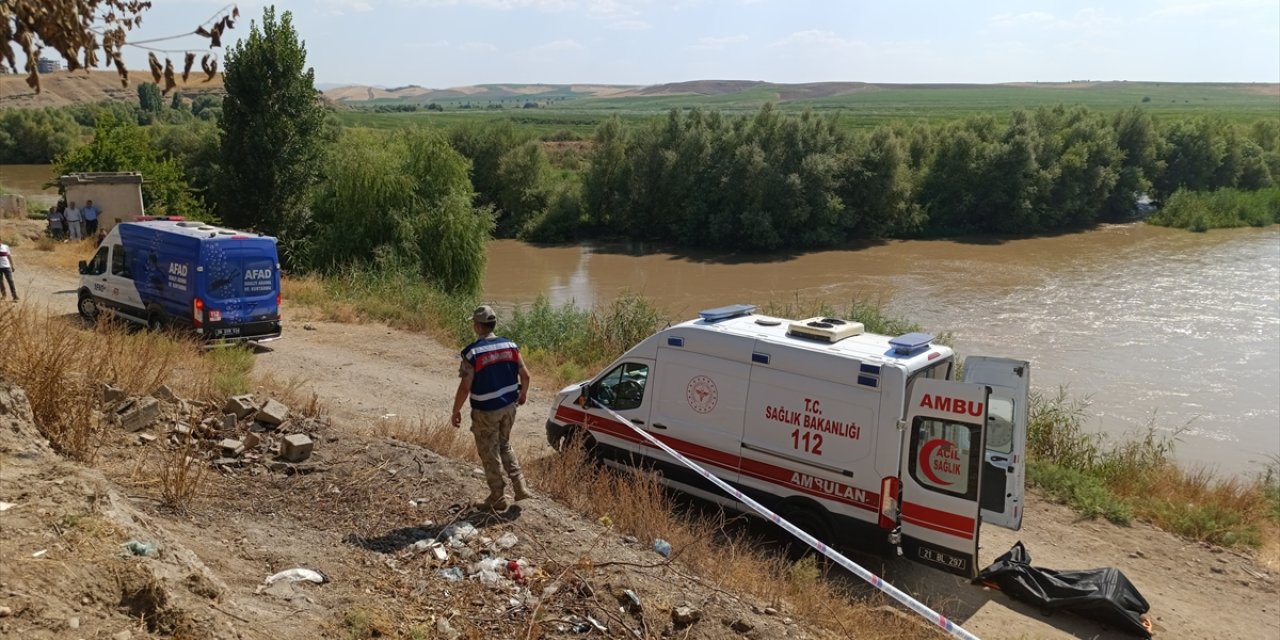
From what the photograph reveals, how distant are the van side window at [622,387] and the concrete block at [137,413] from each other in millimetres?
4300

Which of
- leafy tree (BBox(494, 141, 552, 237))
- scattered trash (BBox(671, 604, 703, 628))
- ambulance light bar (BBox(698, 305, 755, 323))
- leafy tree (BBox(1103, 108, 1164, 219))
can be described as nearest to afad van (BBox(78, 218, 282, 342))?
ambulance light bar (BBox(698, 305, 755, 323))

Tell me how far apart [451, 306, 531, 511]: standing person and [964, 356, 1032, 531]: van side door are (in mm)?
4353

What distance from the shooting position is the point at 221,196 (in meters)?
27.5

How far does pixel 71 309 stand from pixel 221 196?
11422 mm

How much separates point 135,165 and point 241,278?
1935cm

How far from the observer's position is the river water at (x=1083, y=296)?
56.2 ft

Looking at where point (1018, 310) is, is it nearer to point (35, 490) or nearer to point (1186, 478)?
point (1186, 478)

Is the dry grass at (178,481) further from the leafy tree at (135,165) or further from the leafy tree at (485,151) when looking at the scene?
the leafy tree at (485,151)

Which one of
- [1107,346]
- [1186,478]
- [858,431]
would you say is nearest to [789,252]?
[1107,346]

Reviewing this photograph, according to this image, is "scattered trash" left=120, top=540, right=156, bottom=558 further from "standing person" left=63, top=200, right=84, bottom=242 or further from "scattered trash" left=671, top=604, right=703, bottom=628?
"standing person" left=63, top=200, right=84, bottom=242

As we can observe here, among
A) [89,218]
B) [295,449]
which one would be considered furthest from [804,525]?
[89,218]

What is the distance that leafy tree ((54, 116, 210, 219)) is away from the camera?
28500mm

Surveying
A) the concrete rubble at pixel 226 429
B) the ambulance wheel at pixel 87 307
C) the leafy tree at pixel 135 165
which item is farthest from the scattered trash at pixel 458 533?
the leafy tree at pixel 135 165

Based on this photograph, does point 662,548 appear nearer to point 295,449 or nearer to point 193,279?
point 295,449
